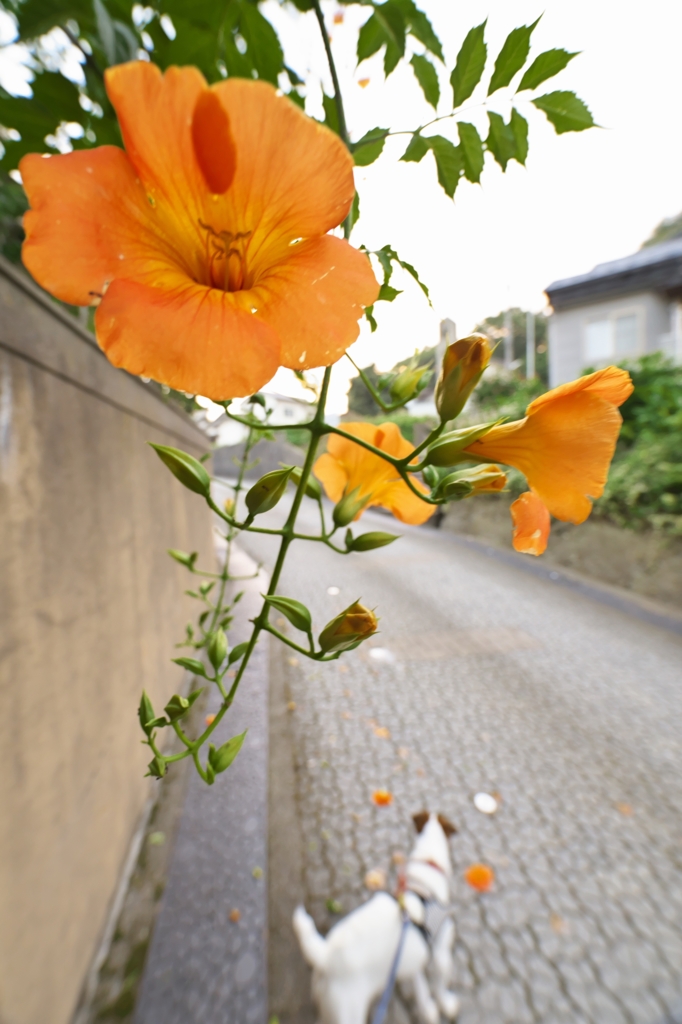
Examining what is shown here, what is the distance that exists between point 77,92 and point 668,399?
21.2ft

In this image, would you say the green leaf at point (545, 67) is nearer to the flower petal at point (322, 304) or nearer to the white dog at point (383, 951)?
the flower petal at point (322, 304)

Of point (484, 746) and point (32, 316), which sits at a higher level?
point (32, 316)

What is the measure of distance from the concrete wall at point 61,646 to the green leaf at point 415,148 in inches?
32.5

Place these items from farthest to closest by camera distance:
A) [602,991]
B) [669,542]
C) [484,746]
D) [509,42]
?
1. [669,542]
2. [484,746]
3. [602,991]
4. [509,42]

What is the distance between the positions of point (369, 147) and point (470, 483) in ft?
1.20

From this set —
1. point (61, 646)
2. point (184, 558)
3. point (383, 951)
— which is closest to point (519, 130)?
point (184, 558)

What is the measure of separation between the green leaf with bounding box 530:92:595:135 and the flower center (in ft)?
1.29

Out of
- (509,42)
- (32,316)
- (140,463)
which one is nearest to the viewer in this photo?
(509,42)

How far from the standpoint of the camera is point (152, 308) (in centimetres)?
23

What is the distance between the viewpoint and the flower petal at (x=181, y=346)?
0.73ft

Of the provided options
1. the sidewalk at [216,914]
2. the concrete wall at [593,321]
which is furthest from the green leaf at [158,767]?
the concrete wall at [593,321]

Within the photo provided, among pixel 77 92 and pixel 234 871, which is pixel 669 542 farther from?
pixel 77 92

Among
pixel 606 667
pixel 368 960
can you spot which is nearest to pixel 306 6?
pixel 368 960

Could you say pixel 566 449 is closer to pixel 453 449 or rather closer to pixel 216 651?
pixel 453 449
